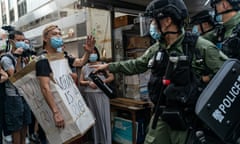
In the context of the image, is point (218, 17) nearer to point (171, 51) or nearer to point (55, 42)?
point (171, 51)

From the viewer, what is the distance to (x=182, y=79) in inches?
65.2

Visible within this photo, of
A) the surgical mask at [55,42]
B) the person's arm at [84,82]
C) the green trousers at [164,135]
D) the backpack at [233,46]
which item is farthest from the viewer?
the person's arm at [84,82]

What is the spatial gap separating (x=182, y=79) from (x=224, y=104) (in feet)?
0.98

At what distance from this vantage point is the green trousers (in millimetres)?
1772

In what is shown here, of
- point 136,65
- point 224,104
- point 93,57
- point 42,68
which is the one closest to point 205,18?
point 136,65

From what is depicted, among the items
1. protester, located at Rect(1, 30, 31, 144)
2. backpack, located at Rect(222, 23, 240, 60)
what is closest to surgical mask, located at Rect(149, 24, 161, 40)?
backpack, located at Rect(222, 23, 240, 60)

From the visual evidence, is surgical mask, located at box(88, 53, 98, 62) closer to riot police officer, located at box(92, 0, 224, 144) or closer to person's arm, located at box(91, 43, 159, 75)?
person's arm, located at box(91, 43, 159, 75)

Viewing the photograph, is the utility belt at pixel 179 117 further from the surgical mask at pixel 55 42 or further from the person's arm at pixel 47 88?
the surgical mask at pixel 55 42

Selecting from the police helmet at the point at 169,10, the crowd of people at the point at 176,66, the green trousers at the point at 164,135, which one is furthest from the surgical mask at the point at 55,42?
the green trousers at the point at 164,135

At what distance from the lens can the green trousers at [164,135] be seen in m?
1.77

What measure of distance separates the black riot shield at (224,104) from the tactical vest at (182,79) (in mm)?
129

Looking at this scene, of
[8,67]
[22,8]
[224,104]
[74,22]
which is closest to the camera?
[224,104]

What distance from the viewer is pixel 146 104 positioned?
350 cm

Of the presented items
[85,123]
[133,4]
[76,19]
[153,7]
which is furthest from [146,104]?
[76,19]
